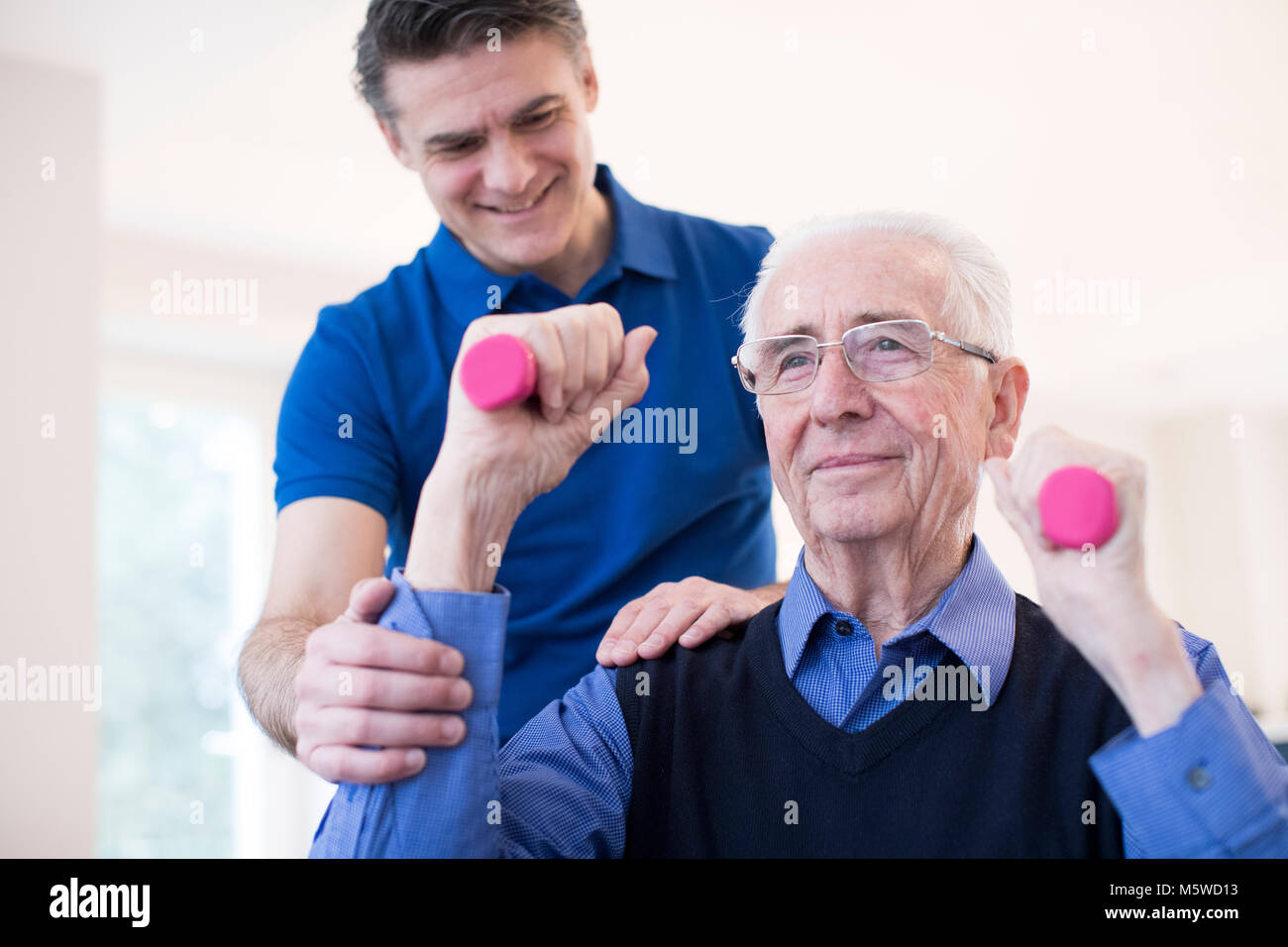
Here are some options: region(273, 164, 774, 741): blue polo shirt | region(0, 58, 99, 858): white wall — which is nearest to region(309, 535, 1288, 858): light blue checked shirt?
region(273, 164, 774, 741): blue polo shirt

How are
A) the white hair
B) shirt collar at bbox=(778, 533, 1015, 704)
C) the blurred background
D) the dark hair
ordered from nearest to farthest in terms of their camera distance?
shirt collar at bbox=(778, 533, 1015, 704), the white hair, the dark hair, the blurred background

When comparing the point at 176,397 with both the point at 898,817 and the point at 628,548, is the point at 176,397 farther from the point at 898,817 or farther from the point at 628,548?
the point at 898,817

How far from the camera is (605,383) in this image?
46.6 inches

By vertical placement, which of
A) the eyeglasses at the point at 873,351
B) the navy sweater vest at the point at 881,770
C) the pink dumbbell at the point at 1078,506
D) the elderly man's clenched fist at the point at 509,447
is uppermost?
the eyeglasses at the point at 873,351

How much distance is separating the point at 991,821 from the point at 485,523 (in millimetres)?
640

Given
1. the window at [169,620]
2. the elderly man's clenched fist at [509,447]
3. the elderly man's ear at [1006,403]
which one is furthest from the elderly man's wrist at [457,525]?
the window at [169,620]

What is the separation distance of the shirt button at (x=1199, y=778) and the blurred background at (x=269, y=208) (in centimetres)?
307

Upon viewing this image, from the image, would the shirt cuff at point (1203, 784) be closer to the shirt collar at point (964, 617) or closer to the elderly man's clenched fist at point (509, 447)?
the shirt collar at point (964, 617)

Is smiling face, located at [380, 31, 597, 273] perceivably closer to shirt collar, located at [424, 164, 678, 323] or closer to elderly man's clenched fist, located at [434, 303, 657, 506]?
shirt collar, located at [424, 164, 678, 323]

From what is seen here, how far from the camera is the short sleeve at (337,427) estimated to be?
6.11 ft

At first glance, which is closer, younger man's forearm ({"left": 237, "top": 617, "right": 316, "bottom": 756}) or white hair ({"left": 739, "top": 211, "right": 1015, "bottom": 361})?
white hair ({"left": 739, "top": 211, "right": 1015, "bottom": 361})

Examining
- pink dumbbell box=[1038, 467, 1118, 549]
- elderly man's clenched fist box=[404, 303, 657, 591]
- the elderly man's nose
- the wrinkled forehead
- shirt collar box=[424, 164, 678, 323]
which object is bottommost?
pink dumbbell box=[1038, 467, 1118, 549]

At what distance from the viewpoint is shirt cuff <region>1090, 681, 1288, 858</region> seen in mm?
986
